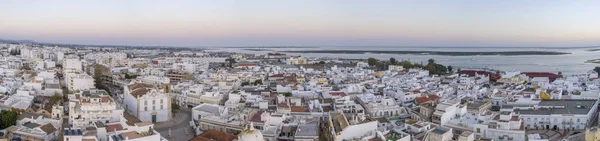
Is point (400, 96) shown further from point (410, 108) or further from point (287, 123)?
point (287, 123)

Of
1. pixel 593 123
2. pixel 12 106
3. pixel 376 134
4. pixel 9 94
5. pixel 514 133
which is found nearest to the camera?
pixel 376 134

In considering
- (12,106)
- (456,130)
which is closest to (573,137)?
(456,130)

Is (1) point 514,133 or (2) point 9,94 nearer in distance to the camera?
(1) point 514,133

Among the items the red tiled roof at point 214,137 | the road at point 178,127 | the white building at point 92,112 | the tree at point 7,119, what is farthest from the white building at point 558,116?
the tree at point 7,119

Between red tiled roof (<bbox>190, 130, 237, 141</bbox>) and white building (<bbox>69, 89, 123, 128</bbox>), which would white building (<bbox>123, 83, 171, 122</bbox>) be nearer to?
white building (<bbox>69, 89, 123, 128</bbox>)

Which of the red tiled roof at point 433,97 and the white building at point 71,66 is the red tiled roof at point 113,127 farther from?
the white building at point 71,66

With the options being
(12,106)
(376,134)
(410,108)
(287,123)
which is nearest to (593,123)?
(410,108)

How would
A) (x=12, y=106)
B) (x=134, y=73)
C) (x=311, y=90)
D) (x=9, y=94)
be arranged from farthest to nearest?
(x=134, y=73)
(x=311, y=90)
(x=9, y=94)
(x=12, y=106)
